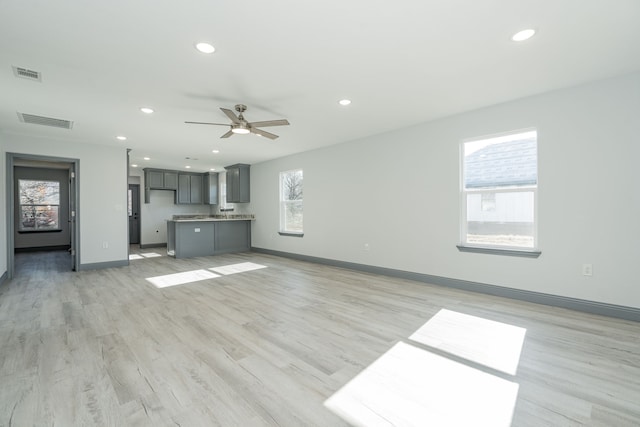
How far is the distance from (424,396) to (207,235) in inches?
263

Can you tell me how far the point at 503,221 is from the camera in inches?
146

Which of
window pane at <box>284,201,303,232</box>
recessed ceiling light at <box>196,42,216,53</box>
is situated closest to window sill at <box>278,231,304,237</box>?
window pane at <box>284,201,303,232</box>

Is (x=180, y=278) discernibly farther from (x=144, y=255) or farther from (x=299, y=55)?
(x=299, y=55)

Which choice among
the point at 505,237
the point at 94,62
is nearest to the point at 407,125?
the point at 505,237

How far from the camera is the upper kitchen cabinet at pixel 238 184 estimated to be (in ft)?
26.0

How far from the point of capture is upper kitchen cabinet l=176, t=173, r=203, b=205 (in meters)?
9.23

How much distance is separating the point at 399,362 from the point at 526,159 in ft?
9.84

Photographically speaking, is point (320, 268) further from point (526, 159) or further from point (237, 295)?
point (526, 159)

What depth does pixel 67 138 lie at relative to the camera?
5078mm

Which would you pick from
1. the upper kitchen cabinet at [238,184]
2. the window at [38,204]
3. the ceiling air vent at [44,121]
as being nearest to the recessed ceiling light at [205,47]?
the ceiling air vent at [44,121]

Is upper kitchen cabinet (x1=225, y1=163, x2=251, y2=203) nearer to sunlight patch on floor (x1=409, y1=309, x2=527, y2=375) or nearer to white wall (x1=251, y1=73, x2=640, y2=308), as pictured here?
white wall (x1=251, y1=73, x2=640, y2=308)

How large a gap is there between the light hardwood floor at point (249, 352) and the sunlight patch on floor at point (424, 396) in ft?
0.20

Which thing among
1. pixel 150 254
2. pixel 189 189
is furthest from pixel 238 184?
pixel 150 254

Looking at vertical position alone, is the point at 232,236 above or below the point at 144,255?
above
